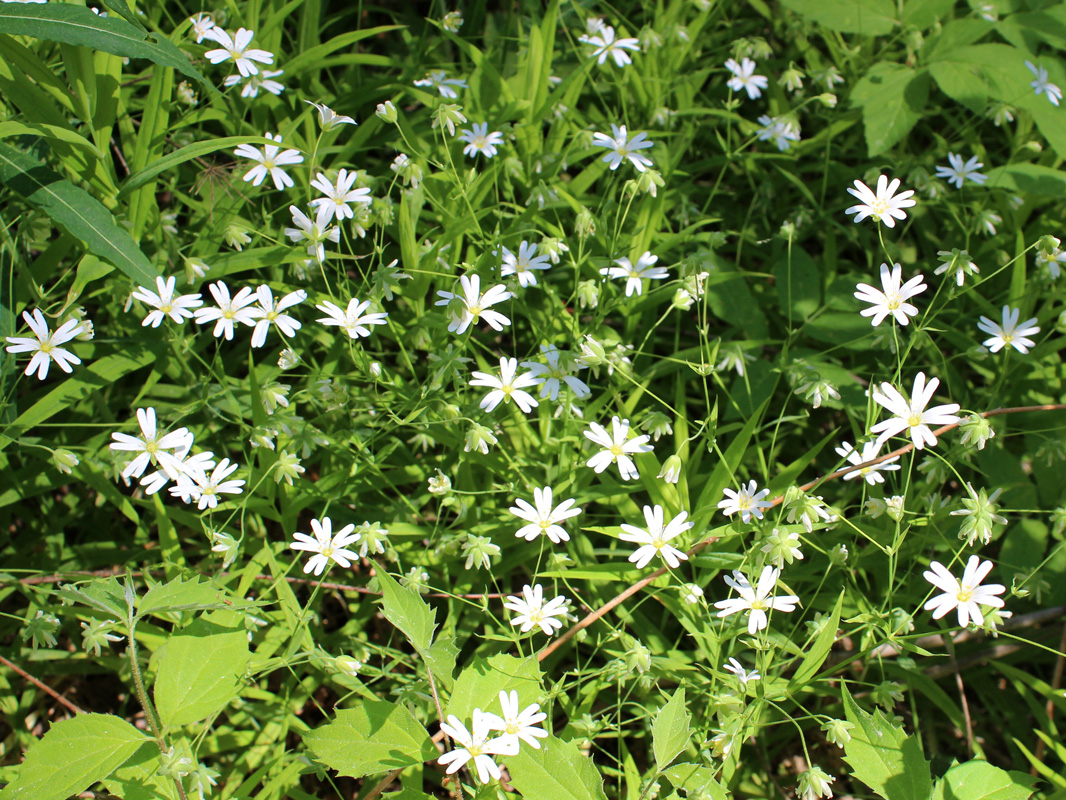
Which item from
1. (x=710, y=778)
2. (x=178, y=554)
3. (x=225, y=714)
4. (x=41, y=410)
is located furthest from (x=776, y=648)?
(x=41, y=410)

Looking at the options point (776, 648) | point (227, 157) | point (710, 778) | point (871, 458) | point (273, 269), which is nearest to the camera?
point (710, 778)

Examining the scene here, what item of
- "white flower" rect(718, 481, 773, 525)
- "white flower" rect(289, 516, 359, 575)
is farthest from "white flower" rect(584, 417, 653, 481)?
"white flower" rect(289, 516, 359, 575)

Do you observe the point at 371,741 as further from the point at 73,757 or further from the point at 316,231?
the point at 316,231

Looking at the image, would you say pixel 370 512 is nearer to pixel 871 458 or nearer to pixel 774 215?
pixel 871 458

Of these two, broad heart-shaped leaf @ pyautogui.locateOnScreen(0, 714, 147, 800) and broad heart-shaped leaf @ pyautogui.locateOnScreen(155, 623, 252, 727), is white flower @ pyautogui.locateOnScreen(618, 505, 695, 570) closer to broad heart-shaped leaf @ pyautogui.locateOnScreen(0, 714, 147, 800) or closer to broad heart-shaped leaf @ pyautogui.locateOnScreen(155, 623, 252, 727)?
broad heart-shaped leaf @ pyautogui.locateOnScreen(155, 623, 252, 727)

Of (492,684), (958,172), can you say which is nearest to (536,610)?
(492,684)

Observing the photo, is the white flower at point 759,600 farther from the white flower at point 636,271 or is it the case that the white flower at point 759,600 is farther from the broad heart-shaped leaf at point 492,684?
the white flower at point 636,271

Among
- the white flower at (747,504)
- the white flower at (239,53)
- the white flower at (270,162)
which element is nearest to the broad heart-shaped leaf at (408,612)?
the white flower at (747,504)
